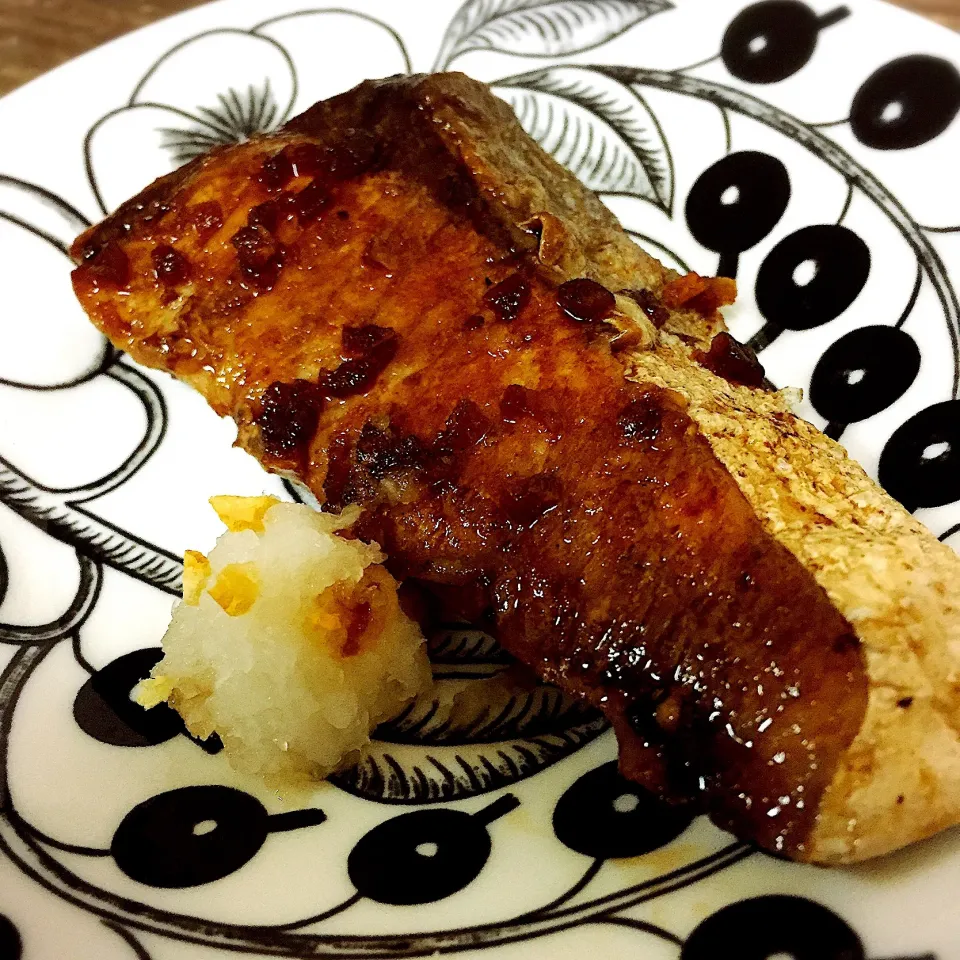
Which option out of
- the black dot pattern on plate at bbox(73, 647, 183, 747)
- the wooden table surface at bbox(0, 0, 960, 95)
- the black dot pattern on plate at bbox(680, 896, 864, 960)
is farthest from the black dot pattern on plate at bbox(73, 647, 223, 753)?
the wooden table surface at bbox(0, 0, 960, 95)

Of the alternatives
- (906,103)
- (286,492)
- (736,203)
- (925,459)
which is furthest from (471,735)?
(906,103)

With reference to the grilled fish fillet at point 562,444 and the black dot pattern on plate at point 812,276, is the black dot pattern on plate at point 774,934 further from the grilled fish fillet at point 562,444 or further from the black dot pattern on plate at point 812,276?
the black dot pattern on plate at point 812,276

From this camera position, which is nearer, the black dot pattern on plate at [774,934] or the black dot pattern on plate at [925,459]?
the black dot pattern on plate at [774,934]

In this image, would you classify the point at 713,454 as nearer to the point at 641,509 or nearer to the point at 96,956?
the point at 641,509

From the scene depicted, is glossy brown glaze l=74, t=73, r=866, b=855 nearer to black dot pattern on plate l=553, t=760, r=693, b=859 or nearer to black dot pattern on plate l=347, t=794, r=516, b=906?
black dot pattern on plate l=553, t=760, r=693, b=859

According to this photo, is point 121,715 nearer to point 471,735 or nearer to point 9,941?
point 9,941

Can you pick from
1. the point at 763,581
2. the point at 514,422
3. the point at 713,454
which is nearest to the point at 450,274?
the point at 514,422

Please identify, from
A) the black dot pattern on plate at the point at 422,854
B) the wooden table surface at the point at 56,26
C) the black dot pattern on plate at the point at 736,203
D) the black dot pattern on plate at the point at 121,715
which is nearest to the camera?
the black dot pattern on plate at the point at 422,854

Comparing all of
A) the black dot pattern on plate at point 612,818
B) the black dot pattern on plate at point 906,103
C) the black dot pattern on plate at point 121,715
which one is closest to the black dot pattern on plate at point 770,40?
the black dot pattern on plate at point 906,103
